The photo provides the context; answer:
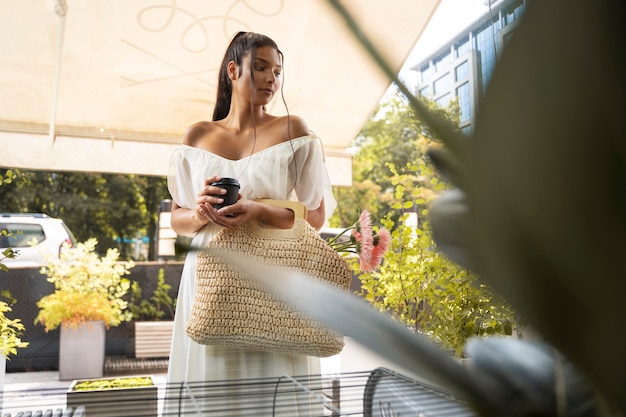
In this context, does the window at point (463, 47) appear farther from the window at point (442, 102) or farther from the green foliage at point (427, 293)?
the green foliage at point (427, 293)

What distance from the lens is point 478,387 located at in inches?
4.3

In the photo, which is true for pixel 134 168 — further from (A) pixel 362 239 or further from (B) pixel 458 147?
(B) pixel 458 147

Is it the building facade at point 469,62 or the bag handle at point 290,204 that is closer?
the building facade at point 469,62

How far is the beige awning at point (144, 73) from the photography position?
2.66 metres

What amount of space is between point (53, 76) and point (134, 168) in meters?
0.60

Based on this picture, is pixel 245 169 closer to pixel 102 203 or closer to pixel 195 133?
pixel 195 133

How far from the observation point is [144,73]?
2949 millimetres

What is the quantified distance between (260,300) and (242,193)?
0.22 m

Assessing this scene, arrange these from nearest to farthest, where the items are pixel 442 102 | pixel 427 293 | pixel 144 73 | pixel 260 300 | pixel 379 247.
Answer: pixel 442 102, pixel 260 300, pixel 379 247, pixel 427 293, pixel 144 73

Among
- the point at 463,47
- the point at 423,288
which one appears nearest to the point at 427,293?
the point at 423,288

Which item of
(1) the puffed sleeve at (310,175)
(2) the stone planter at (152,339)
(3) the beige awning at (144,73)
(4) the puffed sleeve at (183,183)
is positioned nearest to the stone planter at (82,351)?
(2) the stone planter at (152,339)

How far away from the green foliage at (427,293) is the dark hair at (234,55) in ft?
2.57

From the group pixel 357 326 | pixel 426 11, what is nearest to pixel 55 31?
pixel 426 11

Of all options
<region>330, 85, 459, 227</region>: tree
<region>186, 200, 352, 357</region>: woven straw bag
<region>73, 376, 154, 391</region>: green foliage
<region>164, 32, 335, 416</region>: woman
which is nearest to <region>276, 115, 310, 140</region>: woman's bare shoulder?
<region>164, 32, 335, 416</region>: woman
